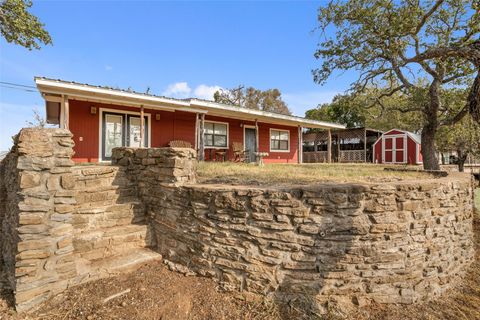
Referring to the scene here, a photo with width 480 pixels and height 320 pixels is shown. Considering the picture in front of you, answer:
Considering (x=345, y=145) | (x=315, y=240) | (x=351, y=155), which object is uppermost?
(x=345, y=145)

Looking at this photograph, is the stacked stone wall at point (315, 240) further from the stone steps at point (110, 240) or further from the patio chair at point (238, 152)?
the patio chair at point (238, 152)

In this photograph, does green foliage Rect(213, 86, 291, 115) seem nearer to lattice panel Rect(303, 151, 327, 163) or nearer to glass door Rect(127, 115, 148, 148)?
lattice panel Rect(303, 151, 327, 163)

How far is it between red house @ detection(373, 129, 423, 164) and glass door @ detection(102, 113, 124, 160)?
18491 mm

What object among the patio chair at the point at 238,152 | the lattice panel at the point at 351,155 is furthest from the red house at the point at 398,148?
the patio chair at the point at 238,152

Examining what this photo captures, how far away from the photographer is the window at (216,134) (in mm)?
11227

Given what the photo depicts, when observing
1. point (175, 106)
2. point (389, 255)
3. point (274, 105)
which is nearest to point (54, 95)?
point (175, 106)

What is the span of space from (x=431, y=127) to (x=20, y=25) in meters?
13.8

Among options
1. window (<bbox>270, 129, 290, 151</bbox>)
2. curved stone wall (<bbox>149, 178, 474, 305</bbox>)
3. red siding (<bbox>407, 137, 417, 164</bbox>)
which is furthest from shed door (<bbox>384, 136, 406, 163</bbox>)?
curved stone wall (<bbox>149, 178, 474, 305</bbox>)

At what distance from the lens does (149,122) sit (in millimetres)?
9578

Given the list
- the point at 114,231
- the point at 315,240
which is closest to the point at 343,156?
the point at 315,240

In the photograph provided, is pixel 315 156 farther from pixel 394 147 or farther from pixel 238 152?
pixel 238 152

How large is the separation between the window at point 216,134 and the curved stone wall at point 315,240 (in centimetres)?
799

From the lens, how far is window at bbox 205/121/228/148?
11227 mm

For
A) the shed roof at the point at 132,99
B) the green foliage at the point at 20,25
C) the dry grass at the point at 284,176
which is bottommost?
the dry grass at the point at 284,176
